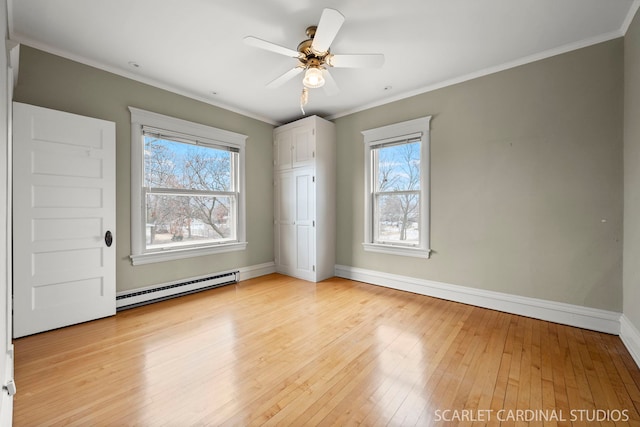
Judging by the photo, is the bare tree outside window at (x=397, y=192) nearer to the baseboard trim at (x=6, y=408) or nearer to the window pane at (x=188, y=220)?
the window pane at (x=188, y=220)

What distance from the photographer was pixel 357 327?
8.86 feet

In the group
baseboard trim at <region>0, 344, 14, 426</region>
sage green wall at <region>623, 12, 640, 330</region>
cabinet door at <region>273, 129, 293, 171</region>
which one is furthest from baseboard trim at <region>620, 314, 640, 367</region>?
cabinet door at <region>273, 129, 293, 171</region>

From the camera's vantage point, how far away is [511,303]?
3039mm

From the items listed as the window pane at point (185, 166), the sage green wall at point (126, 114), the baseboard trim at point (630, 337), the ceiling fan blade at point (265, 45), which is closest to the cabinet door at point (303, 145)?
the sage green wall at point (126, 114)

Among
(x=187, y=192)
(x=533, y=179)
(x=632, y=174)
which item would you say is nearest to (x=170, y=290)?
(x=187, y=192)

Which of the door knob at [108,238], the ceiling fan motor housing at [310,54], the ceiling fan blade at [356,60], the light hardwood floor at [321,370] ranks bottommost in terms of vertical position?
the light hardwood floor at [321,370]

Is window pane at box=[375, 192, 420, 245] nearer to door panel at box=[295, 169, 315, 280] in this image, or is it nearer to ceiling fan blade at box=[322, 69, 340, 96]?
door panel at box=[295, 169, 315, 280]

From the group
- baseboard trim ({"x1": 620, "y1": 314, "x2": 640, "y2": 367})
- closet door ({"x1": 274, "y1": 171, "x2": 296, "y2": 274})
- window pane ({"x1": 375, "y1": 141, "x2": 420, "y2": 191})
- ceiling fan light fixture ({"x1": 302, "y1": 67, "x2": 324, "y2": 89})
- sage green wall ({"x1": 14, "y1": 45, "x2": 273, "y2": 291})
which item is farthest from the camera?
closet door ({"x1": 274, "y1": 171, "x2": 296, "y2": 274})

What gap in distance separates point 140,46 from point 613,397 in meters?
4.68

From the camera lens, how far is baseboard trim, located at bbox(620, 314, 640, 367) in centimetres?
210

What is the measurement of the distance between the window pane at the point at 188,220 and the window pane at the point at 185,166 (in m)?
0.18

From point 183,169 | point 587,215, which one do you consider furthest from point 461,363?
point 183,169

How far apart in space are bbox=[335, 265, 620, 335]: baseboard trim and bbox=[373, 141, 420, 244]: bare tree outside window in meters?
0.58

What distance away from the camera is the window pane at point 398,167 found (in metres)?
3.80
